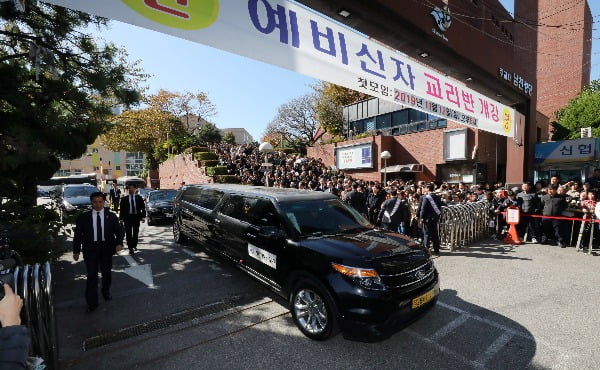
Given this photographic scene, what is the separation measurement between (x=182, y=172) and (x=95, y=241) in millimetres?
20201

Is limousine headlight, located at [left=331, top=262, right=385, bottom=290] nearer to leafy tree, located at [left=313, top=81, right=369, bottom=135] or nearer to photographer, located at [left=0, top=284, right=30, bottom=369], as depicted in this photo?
photographer, located at [left=0, top=284, right=30, bottom=369]

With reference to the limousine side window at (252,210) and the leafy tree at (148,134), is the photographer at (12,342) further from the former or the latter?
the leafy tree at (148,134)

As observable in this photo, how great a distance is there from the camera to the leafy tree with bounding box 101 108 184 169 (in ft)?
109

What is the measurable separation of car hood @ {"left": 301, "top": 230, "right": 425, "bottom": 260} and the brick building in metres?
4.59

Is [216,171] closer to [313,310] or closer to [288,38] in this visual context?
[288,38]

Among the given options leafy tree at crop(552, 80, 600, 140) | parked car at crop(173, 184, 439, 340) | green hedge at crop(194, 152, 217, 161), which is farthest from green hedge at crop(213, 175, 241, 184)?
leafy tree at crop(552, 80, 600, 140)

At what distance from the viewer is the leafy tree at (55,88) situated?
203 inches

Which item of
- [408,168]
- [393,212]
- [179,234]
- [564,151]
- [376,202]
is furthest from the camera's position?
[408,168]

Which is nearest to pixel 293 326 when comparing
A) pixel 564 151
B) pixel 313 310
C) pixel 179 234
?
pixel 313 310

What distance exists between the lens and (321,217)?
4.58 meters

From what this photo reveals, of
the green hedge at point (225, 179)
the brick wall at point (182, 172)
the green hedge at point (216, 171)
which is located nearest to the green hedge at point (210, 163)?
the brick wall at point (182, 172)

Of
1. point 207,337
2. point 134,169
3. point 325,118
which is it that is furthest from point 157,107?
point 134,169

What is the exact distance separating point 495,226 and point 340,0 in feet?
26.4

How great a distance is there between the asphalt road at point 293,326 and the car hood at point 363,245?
99cm
